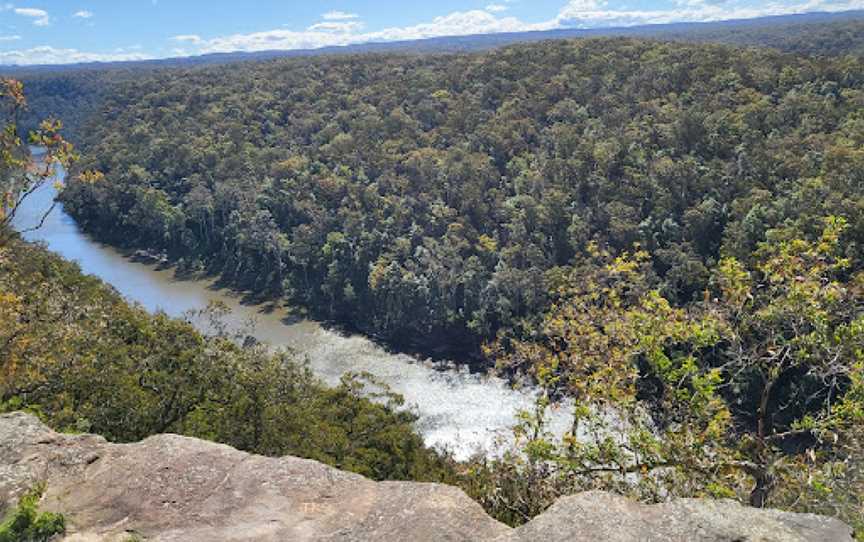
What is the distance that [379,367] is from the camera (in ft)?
144

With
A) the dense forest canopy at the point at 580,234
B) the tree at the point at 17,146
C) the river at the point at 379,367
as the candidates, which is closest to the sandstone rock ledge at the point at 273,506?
the dense forest canopy at the point at 580,234

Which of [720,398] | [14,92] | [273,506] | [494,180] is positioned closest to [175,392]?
[14,92]

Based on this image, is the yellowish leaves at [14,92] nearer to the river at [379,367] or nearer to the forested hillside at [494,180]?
the river at [379,367]

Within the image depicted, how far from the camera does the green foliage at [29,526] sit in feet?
24.4

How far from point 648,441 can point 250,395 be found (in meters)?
14.5

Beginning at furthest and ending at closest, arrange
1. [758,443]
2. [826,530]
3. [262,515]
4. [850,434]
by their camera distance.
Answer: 1. [758,443]
2. [850,434]
3. [262,515]
4. [826,530]

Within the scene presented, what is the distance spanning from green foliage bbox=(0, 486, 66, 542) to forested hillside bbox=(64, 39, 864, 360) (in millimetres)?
32761

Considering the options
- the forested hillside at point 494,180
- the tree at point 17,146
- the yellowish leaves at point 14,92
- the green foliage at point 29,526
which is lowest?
the forested hillside at point 494,180

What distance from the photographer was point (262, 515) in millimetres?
8008

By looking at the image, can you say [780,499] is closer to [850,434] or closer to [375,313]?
[850,434]

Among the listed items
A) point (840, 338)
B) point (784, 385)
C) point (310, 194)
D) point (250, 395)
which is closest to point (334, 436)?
point (250, 395)

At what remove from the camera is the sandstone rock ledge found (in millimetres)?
6930

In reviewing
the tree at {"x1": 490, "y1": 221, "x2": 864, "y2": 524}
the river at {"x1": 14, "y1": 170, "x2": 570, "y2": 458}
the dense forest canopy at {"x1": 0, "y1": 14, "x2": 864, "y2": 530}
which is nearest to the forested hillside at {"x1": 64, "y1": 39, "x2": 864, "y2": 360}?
the dense forest canopy at {"x1": 0, "y1": 14, "x2": 864, "y2": 530}

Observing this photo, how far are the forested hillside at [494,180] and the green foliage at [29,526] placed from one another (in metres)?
32.8
